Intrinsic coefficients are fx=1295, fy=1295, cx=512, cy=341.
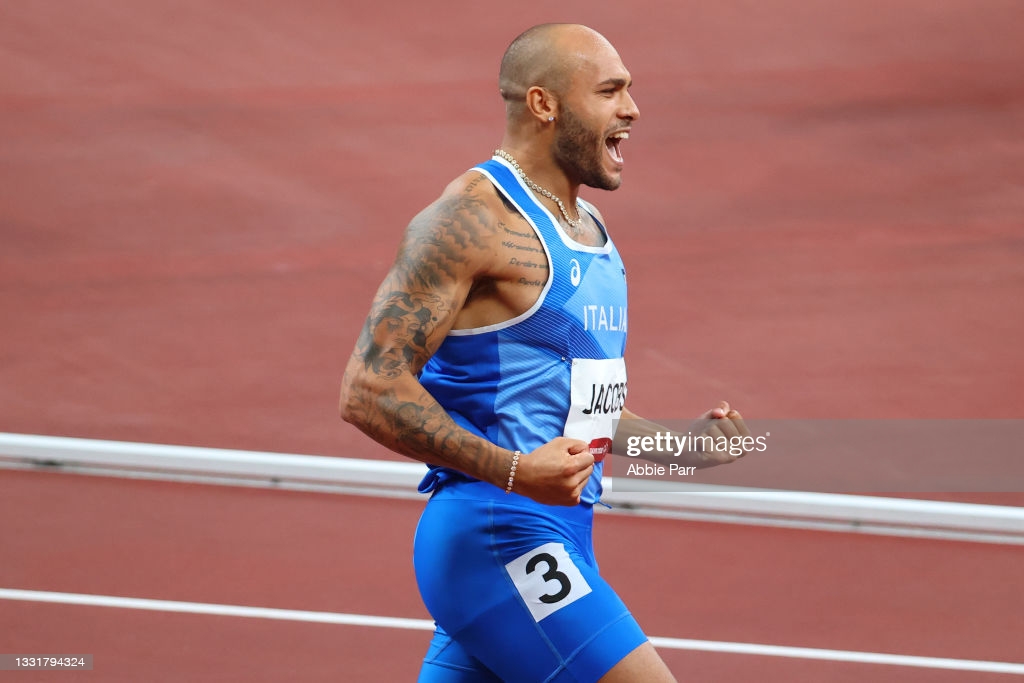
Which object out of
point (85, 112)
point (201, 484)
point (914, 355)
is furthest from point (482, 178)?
point (85, 112)

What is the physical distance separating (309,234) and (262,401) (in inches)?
72.1

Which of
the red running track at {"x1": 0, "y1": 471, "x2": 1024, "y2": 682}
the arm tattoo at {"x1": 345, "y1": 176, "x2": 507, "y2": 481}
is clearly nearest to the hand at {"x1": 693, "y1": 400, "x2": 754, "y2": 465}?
the arm tattoo at {"x1": 345, "y1": 176, "x2": 507, "y2": 481}

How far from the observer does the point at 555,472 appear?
2309 mm

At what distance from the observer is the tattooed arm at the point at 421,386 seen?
2.34 meters

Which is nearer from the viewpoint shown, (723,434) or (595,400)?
(595,400)

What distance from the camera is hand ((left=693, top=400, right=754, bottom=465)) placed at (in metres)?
2.87

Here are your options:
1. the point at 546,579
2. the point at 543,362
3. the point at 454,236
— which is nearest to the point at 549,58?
the point at 454,236

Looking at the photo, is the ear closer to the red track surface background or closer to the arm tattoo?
the arm tattoo

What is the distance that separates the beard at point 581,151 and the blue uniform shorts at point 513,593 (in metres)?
0.69

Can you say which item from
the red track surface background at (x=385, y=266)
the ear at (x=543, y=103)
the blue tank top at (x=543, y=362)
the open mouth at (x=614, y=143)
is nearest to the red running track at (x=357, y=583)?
the red track surface background at (x=385, y=266)

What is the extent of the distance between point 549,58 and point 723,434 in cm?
90

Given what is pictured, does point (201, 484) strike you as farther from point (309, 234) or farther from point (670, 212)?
point (670, 212)

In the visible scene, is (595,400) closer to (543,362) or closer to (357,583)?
(543,362)

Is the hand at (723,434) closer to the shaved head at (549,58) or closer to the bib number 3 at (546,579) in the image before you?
the bib number 3 at (546,579)
